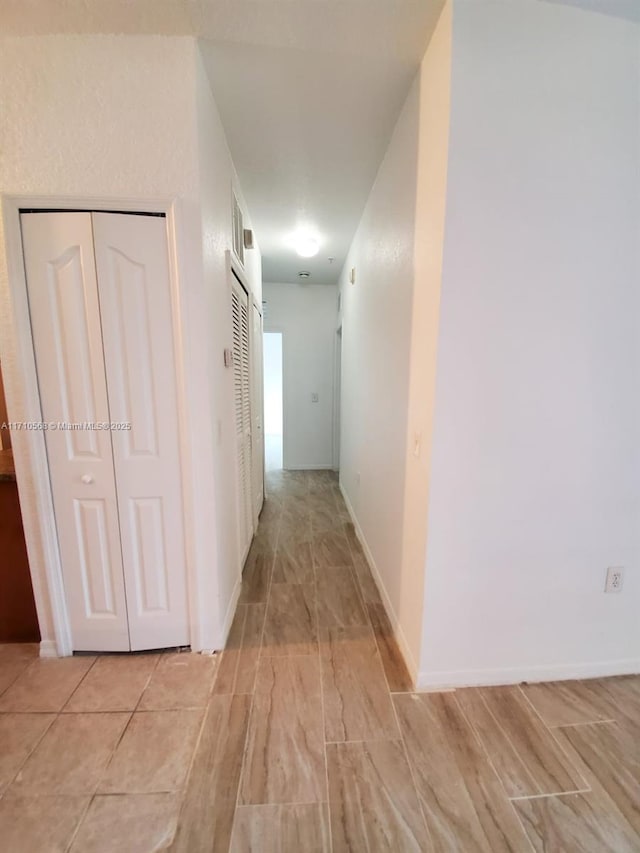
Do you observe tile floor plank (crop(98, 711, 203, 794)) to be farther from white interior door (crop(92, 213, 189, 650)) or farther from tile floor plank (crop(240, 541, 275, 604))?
tile floor plank (crop(240, 541, 275, 604))

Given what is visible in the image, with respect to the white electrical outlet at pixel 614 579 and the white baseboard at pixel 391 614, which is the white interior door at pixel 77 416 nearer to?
the white baseboard at pixel 391 614

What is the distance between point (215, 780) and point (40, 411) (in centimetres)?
160

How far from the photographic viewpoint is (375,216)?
7.66 feet

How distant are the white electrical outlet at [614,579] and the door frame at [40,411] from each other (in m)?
1.94

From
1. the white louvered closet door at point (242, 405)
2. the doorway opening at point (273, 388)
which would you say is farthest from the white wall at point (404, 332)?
the doorway opening at point (273, 388)

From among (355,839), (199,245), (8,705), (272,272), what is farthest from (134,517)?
(272,272)

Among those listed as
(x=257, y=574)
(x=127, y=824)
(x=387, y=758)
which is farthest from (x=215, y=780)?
(x=257, y=574)

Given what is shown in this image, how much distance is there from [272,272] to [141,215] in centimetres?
310

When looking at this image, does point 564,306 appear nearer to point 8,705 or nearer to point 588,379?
point 588,379

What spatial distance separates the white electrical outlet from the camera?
1.56 metres

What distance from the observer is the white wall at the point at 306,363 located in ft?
16.0

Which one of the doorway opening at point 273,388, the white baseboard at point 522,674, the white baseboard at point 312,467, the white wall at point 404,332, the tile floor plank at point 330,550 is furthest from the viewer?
the doorway opening at point 273,388

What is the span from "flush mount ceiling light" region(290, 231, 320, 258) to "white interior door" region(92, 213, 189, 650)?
6.77ft

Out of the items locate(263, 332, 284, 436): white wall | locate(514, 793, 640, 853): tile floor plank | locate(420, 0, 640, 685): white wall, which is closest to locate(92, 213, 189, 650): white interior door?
locate(420, 0, 640, 685): white wall
